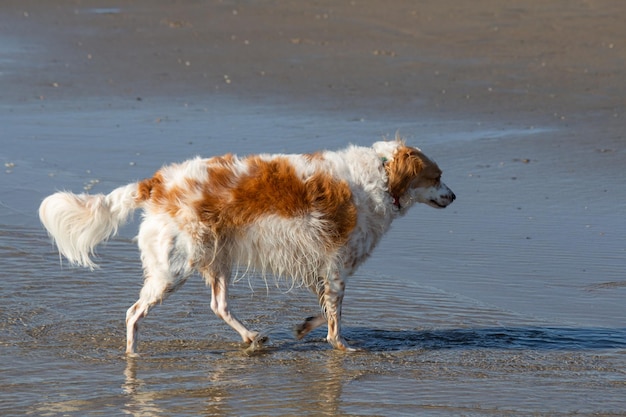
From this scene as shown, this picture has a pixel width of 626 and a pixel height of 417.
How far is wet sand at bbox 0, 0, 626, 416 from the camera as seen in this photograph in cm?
574

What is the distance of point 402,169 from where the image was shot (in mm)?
6562

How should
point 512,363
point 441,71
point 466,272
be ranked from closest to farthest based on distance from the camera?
point 512,363 → point 466,272 → point 441,71

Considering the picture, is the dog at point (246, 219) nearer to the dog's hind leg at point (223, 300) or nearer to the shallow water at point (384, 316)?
the dog's hind leg at point (223, 300)

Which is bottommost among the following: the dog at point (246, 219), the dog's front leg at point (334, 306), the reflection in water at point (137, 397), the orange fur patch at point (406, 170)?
the reflection in water at point (137, 397)

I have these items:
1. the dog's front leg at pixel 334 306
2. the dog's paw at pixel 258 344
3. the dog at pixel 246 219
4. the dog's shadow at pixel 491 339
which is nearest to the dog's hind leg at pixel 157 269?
the dog at pixel 246 219

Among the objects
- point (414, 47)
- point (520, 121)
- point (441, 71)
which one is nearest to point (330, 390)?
point (520, 121)

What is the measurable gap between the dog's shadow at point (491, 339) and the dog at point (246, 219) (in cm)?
24

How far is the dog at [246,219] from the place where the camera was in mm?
6105

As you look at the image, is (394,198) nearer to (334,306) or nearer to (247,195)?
(334,306)

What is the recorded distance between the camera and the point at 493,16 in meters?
16.6

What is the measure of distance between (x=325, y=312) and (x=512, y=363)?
44.4 inches

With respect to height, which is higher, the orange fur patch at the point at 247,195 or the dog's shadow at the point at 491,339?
the orange fur patch at the point at 247,195

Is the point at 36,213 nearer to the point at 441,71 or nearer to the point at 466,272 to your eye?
the point at 466,272

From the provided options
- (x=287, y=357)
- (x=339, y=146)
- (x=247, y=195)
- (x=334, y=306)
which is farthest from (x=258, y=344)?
(x=339, y=146)
